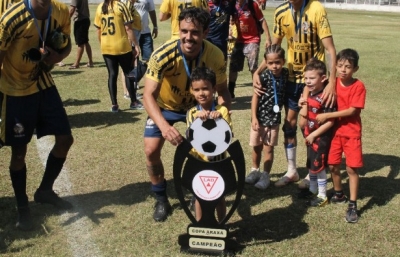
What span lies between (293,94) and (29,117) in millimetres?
2640

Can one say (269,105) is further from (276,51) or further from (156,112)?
(156,112)

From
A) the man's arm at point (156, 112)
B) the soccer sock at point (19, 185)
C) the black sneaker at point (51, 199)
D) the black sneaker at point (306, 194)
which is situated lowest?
→ the black sneaker at point (306, 194)

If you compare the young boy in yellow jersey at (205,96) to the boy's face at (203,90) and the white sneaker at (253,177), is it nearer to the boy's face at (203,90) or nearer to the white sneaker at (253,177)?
the boy's face at (203,90)

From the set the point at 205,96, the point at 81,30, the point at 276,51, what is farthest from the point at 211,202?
the point at 81,30

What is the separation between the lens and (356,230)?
176 inches

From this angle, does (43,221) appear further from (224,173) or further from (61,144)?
(224,173)

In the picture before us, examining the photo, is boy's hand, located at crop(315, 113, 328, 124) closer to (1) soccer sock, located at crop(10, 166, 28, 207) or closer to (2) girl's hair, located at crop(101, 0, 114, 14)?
(1) soccer sock, located at crop(10, 166, 28, 207)

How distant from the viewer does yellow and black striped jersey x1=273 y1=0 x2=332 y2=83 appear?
199 inches

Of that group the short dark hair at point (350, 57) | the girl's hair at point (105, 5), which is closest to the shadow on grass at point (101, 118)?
the girl's hair at point (105, 5)

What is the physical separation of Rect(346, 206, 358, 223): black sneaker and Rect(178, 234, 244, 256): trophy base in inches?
46.2

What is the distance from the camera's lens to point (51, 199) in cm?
490

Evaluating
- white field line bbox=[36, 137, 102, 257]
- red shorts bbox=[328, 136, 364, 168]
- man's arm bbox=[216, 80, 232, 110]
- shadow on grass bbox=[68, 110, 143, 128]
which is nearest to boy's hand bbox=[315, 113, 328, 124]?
red shorts bbox=[328, 136, 364, 168]

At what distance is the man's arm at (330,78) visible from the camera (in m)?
4.73

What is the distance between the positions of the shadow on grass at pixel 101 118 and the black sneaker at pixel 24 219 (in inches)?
135
